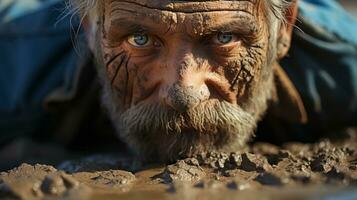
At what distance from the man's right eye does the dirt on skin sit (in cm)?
28

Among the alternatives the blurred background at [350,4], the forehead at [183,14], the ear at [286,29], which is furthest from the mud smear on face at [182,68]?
the blurred background at [350,4]

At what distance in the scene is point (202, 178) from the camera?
1.59 metres

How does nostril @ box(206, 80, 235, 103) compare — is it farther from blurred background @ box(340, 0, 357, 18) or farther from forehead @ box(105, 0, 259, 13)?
blurred background @ box(340, 0, 357, 18)

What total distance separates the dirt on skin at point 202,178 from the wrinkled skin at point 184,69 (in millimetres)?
75

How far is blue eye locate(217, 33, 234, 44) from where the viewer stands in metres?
1.70

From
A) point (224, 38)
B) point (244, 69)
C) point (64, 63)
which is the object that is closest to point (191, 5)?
point (224, 38)

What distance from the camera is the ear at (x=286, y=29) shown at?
1.92 m

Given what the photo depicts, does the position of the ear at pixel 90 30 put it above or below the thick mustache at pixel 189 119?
above

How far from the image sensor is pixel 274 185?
4.55ft

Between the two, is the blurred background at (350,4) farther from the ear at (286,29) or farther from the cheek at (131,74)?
the cheek at (131,74)

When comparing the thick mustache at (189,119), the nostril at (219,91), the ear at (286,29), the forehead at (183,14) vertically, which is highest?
the forehead at (183,14)

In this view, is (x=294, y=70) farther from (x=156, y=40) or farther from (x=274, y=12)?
(x=156, y=40)

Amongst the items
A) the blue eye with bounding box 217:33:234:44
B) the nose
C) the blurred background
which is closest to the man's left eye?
the blue eye with bounding box 217:33:234:44

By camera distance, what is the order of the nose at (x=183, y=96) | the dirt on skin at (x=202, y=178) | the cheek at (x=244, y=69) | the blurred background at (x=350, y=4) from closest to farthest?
1. the dirt on skin at (x=202, y=178)
2. the nose at (x=183, y=96)
3. the cheek at (x=244, y=69)
4. the blurred background at (x=350, y=4)
